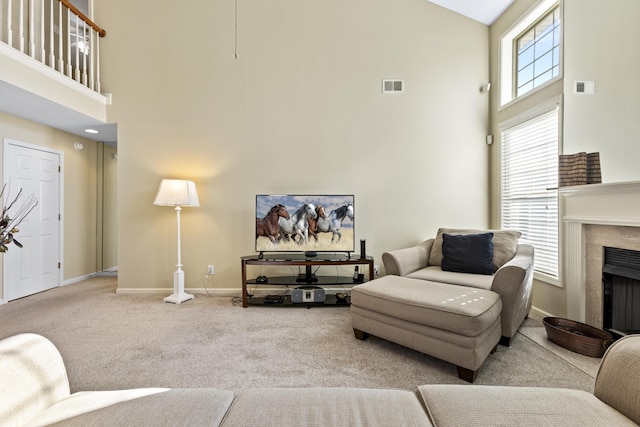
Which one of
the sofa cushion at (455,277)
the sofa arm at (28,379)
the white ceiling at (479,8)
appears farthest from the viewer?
the white ceiling at (479,8)

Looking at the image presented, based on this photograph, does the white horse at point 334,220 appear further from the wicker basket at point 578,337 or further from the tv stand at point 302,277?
the wicker basket at point 578,337

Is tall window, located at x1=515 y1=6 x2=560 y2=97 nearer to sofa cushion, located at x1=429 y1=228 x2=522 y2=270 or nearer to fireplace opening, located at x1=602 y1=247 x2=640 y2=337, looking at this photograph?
sofa cushion, located at x1=429 y1=228 x2=522 y2=270

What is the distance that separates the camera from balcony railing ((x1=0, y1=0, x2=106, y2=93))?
116 inches

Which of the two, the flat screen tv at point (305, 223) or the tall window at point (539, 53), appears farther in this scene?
the flat screen tv at point (305, 223)

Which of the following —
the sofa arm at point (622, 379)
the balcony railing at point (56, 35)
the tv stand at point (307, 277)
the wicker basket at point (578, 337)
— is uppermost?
the balcony railing at point (56, 35)

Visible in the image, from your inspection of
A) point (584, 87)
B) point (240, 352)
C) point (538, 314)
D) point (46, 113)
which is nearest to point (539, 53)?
point (584, 87)

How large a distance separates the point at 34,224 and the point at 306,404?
15.5ft

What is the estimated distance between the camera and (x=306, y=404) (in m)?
0.87

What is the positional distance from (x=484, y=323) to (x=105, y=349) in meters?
2.72

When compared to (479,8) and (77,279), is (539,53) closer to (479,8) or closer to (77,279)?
(479,8)

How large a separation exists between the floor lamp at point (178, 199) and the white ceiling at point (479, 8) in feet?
12.6

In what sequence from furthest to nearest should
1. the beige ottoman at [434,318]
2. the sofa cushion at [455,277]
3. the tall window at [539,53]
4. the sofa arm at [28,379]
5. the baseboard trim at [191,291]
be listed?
the baseboard trim at [191,291] → the tall window at [539,53] → the sofa cushion at [455,277] → the beige ottoman at [434,318] → the sofa arm at [28,379]

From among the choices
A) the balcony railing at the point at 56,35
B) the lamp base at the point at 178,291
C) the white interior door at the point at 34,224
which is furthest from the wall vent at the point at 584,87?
the white interior door at the point at 34,224

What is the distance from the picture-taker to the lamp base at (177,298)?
3.22 meters
